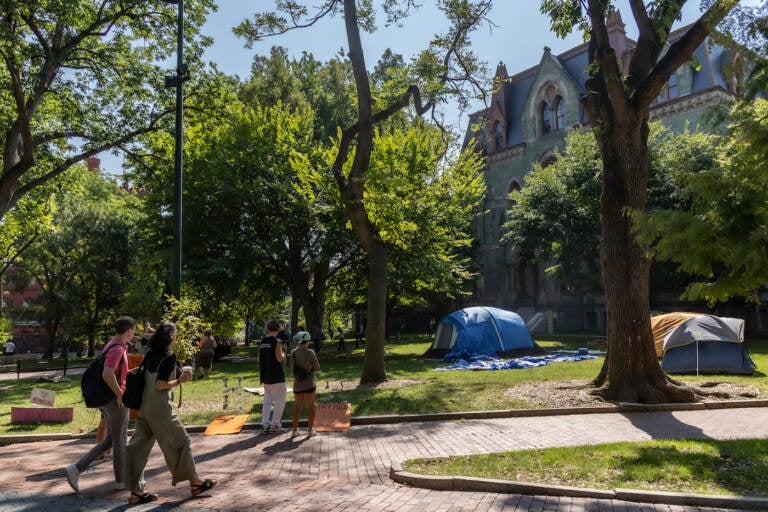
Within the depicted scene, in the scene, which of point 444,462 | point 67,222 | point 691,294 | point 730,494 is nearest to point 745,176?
point 691,294

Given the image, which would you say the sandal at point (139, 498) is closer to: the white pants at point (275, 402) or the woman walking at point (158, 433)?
the woman walking at point (158, 433)

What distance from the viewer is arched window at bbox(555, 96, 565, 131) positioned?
41.3 m

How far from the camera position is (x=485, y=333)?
21156mm

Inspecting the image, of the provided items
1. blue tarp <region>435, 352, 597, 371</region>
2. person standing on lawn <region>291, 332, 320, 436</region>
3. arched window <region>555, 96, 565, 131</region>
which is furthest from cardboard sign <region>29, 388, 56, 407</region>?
arched window <region>555, 96, 565, 131</region>

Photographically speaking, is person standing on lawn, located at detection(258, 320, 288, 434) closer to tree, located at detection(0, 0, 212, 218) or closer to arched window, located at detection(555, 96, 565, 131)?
tree, located at detection(0, 0, 212, 218)

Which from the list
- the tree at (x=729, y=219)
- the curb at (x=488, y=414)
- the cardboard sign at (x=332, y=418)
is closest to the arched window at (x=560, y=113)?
the curb at (x=488, y=414)

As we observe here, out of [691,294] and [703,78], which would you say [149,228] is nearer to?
[691,294]

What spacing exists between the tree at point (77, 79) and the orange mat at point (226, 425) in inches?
351

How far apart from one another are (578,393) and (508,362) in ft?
23.7

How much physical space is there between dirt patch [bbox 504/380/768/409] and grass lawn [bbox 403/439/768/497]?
10.6ft

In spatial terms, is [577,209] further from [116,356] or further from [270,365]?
[116,356]

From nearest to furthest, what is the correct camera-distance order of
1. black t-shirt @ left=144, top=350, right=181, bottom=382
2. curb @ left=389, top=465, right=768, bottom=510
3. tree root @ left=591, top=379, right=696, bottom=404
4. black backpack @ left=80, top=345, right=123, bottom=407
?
1. curb @ left=389, top=465, right=768, bottom=510
2. black t-shirt @ left=144, top=350, right=181, bottom=382
3. black backpack @ left=80, top=345, right=123, bottom=407
4. tree root @ left=591, top=379, right=696, bottom=404

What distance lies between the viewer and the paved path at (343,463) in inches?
215

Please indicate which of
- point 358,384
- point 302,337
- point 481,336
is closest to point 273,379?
point 302,337
